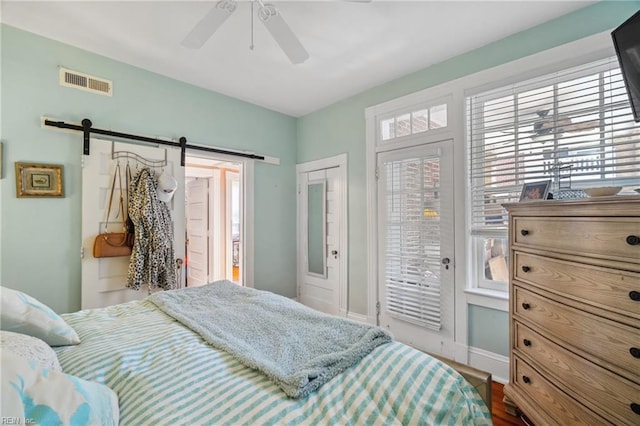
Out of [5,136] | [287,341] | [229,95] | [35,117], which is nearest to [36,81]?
[35,117]

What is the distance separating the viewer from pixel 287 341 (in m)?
1.34

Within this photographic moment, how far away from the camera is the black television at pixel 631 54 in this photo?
139cm

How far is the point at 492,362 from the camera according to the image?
7.77ft

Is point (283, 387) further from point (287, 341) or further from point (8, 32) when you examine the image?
point (8, 32)

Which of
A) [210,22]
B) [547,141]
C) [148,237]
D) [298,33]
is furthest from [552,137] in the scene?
[148,237]

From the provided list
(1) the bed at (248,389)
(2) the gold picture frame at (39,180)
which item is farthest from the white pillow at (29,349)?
(2) the gold picture frame at (39,180)

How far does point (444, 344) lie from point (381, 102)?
8.07ft

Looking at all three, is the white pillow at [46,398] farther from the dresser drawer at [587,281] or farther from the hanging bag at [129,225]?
the hanging bag at [129,225]

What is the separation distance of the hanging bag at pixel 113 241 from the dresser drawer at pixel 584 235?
3.03 metres

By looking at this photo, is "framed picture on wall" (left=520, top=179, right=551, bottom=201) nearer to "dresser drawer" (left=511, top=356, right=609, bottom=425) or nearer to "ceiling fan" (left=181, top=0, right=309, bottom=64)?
"dresser drawer" (left=511, top=356, right=609, bottom=425)

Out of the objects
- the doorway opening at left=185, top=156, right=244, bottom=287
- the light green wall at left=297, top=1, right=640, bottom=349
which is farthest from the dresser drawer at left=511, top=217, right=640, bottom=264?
the doorway opening at left=185, top=156, right=244, bottom=287

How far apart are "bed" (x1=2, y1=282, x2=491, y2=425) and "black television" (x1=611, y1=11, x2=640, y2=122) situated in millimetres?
1581

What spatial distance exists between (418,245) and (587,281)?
156 centimetres

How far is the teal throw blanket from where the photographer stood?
1.09 metres
